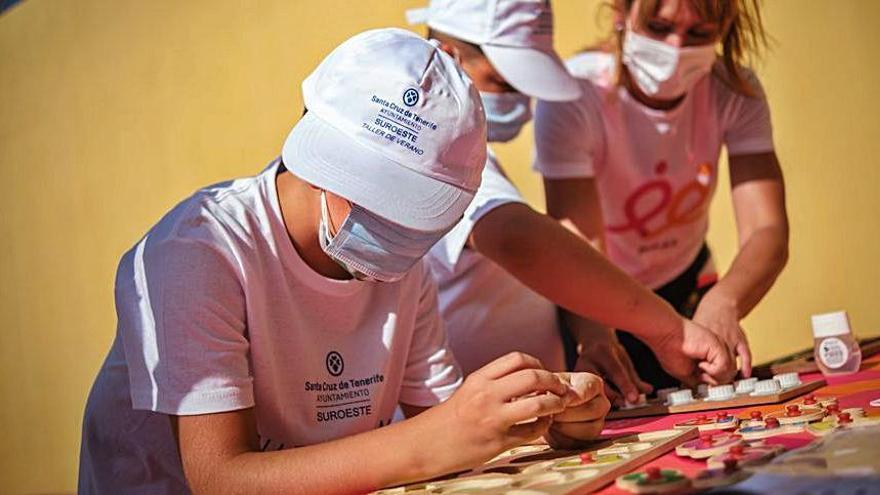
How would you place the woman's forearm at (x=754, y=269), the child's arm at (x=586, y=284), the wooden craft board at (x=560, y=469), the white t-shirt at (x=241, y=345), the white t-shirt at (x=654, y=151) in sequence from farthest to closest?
the white t-shirt at (x=654, y=151) < the woman's forearm at (x=754, y=269) < the child's arm at (x=586, y=284) < the white t-shirt at (x=241, y=345) < the wooden craft board at (x=560, y=469)

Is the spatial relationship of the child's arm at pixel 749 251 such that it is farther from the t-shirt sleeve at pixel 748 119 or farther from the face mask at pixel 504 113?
the face mask at pixel 504 113

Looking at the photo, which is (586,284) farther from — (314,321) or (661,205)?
(661,205)

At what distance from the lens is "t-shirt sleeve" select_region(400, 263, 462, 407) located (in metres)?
1.59

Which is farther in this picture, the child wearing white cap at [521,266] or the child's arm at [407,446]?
the child wearing white cap at [521,266]

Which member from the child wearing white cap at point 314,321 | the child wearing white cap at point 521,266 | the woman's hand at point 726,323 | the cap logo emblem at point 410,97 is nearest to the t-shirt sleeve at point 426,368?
the child wearing white cap at point 314,321

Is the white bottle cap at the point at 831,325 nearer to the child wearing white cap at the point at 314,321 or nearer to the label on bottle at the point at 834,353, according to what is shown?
the label on bottle at the point at 834,353

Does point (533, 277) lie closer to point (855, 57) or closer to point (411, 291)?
point (411, 291)

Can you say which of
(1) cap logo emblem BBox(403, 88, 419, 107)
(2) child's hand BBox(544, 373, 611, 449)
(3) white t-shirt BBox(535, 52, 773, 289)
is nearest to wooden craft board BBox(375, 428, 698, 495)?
(2) child's hand BBox(544, 373, 611, 449)

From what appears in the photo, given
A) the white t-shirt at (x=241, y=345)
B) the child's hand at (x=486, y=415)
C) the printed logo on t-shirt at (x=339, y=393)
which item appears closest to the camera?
the child's hand at (x=486, y=415)

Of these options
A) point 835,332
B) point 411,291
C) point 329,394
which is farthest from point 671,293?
point 329,394

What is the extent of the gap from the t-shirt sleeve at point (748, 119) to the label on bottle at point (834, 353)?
0.61m

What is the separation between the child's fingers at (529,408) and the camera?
3.69 feet

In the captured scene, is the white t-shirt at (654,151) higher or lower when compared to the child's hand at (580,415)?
higher

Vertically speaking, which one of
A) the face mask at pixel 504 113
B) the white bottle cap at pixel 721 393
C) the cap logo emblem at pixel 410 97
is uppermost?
the face mask at pixel 504 113
